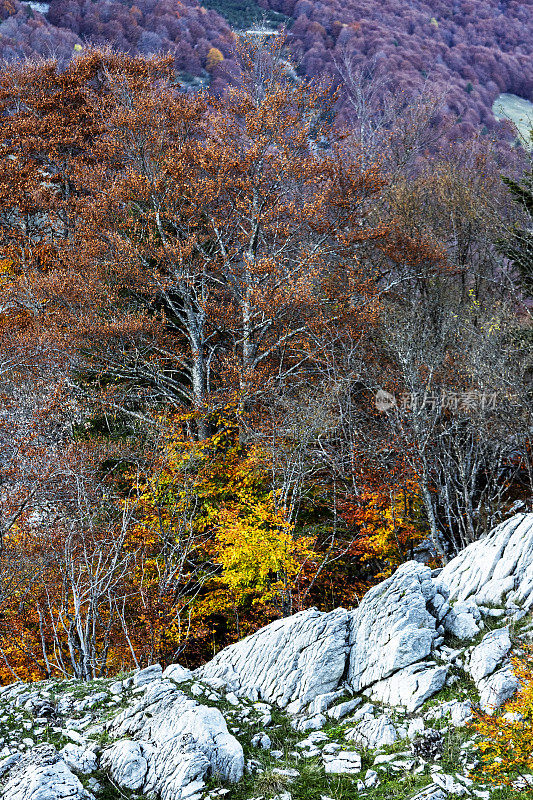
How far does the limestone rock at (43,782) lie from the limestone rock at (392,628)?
4.49 m

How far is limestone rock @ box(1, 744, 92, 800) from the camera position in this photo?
6379 mm

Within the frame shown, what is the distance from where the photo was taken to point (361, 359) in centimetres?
2384

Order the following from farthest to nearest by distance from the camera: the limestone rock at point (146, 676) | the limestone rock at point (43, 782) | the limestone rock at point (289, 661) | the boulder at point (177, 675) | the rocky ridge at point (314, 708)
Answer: the limestone rock at point (146, 676)
the boulder at point (177, 675)
the limestone rock at point (289, 661)
the rocky ridge at point (314, 708)
the limestone rock at point (43, 782)

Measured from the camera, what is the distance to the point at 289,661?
9.77 meters

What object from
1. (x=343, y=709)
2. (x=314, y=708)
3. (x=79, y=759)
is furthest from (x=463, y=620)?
(x=79, y=759)

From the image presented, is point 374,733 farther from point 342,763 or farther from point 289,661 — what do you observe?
point 289,661

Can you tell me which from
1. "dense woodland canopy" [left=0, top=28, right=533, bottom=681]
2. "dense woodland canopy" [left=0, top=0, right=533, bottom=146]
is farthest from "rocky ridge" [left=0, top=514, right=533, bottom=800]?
"dense woodland canopy" [left=0, top=0, right=533, bottom=146]

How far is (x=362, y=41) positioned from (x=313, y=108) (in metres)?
87.3

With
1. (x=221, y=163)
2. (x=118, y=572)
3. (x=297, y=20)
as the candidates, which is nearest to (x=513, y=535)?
(x=118, y=572)

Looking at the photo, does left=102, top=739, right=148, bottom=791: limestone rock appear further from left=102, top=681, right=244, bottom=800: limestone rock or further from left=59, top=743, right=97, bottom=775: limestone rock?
left=59, top=743, right=97, bottom=775: limestone rock

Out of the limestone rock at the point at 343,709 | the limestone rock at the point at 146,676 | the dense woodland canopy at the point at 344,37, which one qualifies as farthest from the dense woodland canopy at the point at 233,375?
the dense woodland canopy at the point at 344,37

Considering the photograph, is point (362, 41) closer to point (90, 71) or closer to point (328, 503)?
point (90, 71)

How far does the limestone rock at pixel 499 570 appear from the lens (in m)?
9.68

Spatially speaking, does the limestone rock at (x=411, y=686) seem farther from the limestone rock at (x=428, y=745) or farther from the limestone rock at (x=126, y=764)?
the limestone rock at (x=126, y=764)
